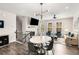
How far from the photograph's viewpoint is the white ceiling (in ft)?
7.33

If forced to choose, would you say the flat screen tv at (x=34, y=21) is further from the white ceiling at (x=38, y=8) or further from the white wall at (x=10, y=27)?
the white wall at (x=10, y=27)

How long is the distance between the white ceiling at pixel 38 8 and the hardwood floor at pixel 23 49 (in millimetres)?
760

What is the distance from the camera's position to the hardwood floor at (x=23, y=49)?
2268mm

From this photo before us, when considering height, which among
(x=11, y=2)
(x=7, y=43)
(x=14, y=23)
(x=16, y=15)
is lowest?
(x=7, y=43)

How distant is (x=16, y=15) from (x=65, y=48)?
139 cm

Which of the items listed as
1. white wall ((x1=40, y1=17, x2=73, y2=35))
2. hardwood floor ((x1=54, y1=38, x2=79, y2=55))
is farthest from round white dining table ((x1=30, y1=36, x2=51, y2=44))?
hardwood floor ((x1=54, y1=38, x2=79, y2=55))

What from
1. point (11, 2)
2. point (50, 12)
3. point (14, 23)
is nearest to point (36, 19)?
point (50, 12)

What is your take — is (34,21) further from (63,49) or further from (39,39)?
(63,49)

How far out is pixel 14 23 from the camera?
93.3 inches

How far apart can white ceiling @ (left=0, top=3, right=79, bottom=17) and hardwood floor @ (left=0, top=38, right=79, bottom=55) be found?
2.49 feet

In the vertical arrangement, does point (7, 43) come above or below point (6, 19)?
below

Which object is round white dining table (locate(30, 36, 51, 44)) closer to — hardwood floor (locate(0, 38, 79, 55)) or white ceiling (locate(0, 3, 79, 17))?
hardwood floor (locate(0, 38, 79, 55))

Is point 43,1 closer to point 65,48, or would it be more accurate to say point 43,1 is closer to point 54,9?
point 54,9

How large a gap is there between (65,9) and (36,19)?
71 centimetres
